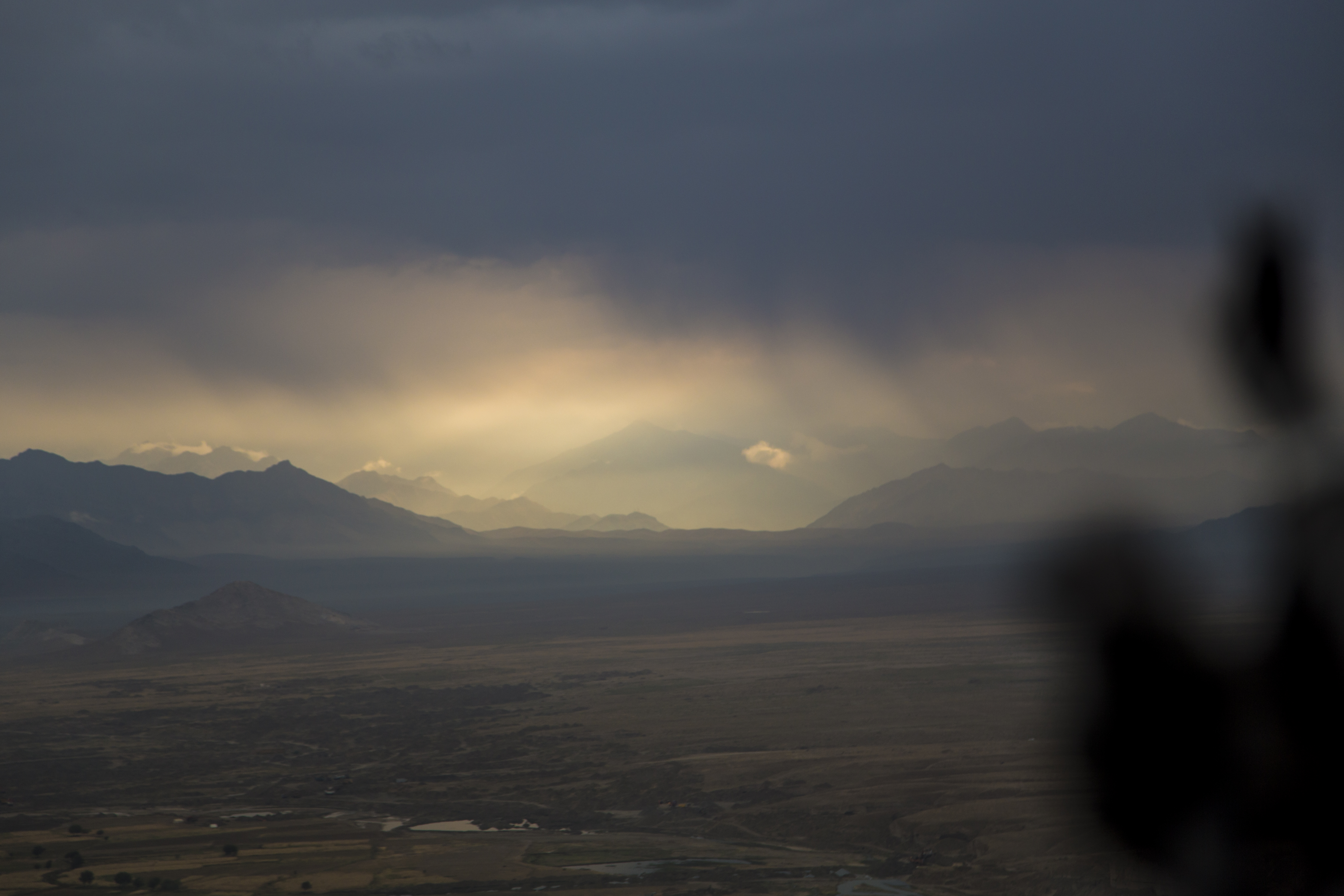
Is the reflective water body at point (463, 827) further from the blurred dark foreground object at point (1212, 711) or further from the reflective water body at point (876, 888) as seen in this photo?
the blurred dark foreground object at point (1212, 711)

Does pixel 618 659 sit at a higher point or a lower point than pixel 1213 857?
lower

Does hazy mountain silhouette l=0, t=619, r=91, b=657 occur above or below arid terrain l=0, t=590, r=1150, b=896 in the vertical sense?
above

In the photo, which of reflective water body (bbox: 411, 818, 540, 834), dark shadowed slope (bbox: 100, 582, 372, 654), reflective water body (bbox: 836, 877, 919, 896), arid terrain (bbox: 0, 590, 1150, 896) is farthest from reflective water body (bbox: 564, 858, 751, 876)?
dark shadowed slope (bbox: 100, 582, 372, 654)

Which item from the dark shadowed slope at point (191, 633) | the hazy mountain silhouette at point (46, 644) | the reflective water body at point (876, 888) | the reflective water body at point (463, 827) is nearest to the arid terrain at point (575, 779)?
the reflective water body at point (876, 888)

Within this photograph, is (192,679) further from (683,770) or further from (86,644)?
(683,770)

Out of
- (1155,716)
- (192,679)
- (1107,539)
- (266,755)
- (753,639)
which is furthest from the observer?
(753,639)

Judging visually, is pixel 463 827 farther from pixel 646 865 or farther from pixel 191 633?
pixel 191 633

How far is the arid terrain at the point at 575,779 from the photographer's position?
45.8 meters

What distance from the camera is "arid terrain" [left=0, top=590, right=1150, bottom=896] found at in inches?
1805

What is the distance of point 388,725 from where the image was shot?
3787 inches

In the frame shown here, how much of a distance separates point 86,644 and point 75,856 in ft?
484

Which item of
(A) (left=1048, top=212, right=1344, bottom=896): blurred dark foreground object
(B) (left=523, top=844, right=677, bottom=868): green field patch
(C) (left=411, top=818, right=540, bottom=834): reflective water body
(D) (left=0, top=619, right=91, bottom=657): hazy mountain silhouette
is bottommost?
(C) (left=411, top=818, right=540, bottom=834): reflective water body

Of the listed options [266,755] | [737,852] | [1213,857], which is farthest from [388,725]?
[1213,857]

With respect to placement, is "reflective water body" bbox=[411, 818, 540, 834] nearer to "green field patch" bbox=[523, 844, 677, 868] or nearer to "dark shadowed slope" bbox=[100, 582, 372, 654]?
"green field patch" bbox=[523, 844, 677, 868]
